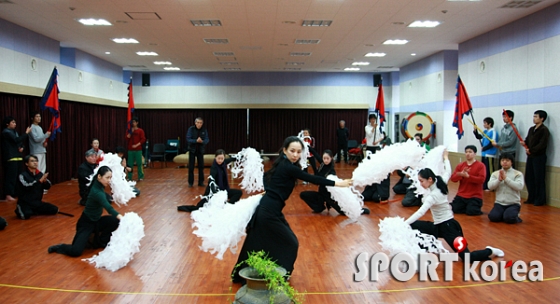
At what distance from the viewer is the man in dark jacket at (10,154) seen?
10.5 meters

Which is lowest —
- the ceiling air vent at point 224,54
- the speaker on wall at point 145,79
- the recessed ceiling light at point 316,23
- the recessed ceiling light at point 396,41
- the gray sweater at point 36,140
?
the gray sweater at point 36,140

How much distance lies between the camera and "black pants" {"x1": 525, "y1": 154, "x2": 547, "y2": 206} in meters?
9.96

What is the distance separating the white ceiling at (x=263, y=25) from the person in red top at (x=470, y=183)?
357 centimetres

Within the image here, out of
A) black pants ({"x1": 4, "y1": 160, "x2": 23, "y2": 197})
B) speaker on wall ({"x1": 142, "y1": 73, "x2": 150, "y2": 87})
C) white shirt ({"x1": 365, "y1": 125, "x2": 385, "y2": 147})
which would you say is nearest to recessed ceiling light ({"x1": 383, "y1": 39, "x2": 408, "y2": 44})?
white shirt ({"x1": 365, "y1": 125, "x2": 385, "y2": 147})

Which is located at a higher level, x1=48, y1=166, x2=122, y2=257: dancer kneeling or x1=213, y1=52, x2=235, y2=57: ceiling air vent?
x1=213, y1=52, x2=235, y2=57: ceiling air vent

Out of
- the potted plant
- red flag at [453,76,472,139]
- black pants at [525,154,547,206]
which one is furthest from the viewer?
red flag at [453,76,472,139]

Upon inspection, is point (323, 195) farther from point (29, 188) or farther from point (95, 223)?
point (29, 188)

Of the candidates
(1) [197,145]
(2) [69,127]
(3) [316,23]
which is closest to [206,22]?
(3) [316,23]

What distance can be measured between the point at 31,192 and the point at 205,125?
1452 centimetres

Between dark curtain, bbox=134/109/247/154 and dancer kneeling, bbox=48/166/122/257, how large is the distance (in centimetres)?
1614

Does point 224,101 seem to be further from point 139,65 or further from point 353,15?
point 353,15

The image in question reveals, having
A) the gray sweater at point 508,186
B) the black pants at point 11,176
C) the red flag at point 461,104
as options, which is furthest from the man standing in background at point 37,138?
the red flag at point 461,104

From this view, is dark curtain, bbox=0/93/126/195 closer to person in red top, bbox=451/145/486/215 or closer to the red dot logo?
the red dot logo

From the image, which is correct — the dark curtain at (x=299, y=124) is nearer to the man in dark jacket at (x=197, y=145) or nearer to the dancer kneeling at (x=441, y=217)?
the man in dark jacket at (x=197, y=145)
